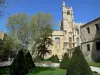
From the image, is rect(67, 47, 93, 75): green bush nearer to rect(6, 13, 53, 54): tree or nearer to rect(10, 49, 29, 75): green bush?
rect(10, 49, 29, 75): green bush

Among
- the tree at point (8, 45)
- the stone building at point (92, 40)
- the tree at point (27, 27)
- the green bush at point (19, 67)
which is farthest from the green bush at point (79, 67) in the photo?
the tree at point (8, 45)

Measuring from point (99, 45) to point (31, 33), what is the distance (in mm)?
14245

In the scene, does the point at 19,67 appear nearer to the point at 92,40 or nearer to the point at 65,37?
the point at 92,40

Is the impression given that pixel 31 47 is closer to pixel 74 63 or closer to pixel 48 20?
pixel 48 20

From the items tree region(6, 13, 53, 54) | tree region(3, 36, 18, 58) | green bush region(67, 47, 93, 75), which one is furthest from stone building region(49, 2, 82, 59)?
green bush region(67, 47, 93, 75)

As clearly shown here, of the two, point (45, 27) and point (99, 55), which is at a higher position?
point (45, 27)

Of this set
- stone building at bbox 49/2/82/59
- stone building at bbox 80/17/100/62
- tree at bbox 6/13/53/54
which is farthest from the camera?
stone building at bbox 49/2/82/59

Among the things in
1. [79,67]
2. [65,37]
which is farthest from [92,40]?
[79,67]

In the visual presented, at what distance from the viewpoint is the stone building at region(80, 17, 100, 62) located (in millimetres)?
29312

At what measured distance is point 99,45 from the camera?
29.5 meters

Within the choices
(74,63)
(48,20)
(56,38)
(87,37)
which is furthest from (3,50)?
(74,63)

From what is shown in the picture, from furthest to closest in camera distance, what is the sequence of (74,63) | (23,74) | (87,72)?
(23,74) < (74,63) < (87,72)

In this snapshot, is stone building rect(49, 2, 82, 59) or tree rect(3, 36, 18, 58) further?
stone building rect(49, 2, 82, 59)

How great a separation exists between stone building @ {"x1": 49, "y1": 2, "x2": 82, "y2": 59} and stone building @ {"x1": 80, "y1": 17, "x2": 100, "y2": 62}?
1538 cm
